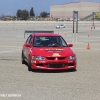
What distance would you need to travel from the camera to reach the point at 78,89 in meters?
8.38

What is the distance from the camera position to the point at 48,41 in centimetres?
1266

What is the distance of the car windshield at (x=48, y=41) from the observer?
1245 centimetres

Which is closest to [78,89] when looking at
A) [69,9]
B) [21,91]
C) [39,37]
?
[21,91]

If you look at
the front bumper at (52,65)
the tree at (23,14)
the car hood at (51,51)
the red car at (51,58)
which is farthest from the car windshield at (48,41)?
the tree at (23,14)

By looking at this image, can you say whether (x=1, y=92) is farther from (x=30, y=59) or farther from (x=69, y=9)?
(x=69, y=9)

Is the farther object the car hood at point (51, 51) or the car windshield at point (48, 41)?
the car windshield at point (48, 41)

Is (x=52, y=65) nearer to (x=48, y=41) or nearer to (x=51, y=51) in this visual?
(x=51, y=51)

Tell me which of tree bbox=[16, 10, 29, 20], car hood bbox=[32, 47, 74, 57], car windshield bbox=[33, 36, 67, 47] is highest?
tree bbox=[16, 10, 29, 20]

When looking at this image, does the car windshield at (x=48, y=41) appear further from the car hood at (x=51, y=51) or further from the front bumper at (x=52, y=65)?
the front bumper at (x=52, y=65)

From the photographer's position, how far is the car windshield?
12446 millimetres

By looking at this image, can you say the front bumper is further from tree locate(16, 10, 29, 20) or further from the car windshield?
tree locate(16, 10, 29, 20)

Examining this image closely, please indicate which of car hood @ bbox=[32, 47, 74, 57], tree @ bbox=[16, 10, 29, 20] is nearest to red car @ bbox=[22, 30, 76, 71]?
car hood @ bbox=[32, 47, 74, 57]

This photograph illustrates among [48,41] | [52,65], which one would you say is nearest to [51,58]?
[52,65]

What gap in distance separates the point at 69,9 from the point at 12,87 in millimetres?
192191
